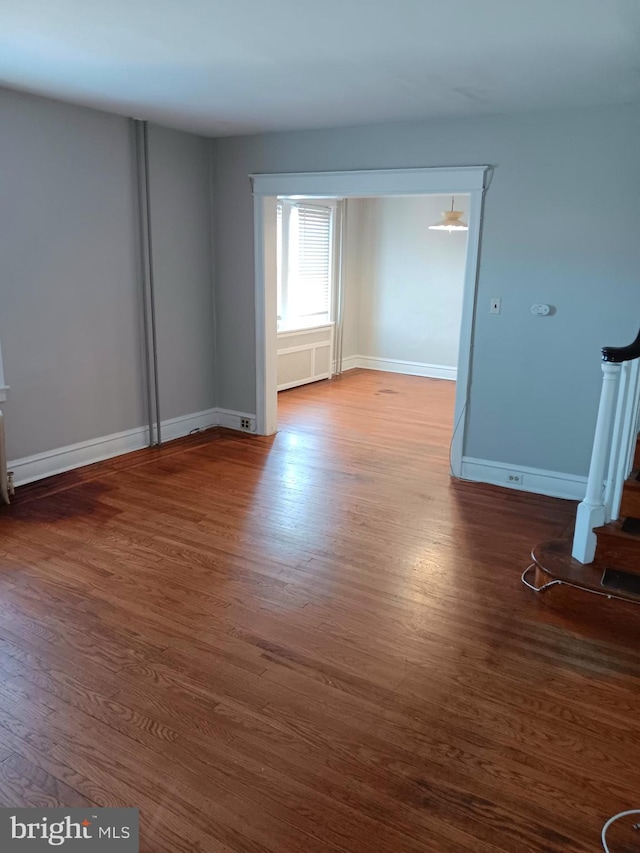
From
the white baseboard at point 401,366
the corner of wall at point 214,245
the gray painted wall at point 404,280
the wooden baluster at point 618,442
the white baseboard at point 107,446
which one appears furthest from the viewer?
the white baseboard at point 401,366

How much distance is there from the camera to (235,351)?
232 inches

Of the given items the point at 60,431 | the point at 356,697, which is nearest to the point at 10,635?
the point at 356,697

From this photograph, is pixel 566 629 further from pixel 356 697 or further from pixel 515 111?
pixel 515 111

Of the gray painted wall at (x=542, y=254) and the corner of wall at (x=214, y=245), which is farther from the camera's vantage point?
the corner of wall at (x=214, y=245)

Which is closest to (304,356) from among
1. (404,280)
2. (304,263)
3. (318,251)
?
(304,263)

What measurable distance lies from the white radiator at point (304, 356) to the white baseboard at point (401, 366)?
66 centimetres

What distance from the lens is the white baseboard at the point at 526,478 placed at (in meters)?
4.44

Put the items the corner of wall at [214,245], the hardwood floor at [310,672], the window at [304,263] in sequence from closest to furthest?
the hardwood floor at [310,672] < the corner of wall at [214,245] < the window at [304,263]

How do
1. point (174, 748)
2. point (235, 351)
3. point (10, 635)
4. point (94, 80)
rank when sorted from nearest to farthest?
point (174, 748)
point (10, 635)
point (94, 80)
point (235, 351)

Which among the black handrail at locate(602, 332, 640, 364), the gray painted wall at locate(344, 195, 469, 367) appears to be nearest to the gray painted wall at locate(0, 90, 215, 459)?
the gray painted wall at locate(344, 195, 469, 367)

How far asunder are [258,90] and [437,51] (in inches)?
48.1

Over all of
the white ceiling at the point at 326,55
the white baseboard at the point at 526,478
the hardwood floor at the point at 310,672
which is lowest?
the hardwood floor at the point at 310,672

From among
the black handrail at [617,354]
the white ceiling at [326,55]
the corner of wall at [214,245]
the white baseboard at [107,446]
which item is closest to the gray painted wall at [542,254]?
the white ceiling at [326,55]

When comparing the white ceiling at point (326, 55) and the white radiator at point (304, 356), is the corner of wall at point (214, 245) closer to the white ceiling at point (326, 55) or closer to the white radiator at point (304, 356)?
the white ceiling at point (326, 55)
